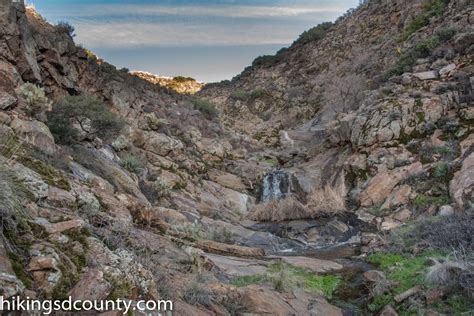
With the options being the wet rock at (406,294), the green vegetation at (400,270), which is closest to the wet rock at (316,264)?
the green vegetation at (400,270)

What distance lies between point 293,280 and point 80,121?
28.7 feet

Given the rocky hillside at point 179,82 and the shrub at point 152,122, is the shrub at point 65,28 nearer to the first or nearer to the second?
the shrub at point 152,122

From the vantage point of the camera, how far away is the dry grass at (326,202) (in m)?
16.2

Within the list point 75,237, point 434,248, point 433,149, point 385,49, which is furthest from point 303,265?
point 385,49

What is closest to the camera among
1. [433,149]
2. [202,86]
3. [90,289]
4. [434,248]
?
[90,289]

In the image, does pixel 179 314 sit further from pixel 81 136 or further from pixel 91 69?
pixel 91 69

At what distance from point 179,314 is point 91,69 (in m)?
17.0

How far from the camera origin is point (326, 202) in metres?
16.6

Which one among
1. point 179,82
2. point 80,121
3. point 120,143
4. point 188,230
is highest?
point 179,82

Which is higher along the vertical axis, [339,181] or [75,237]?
[75,237]

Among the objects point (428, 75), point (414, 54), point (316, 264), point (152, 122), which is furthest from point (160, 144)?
point (414, 54)

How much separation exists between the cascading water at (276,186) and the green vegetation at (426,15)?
54.8 feet

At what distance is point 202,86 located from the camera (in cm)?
5278

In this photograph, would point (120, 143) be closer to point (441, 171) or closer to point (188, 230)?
point (188, 230)
